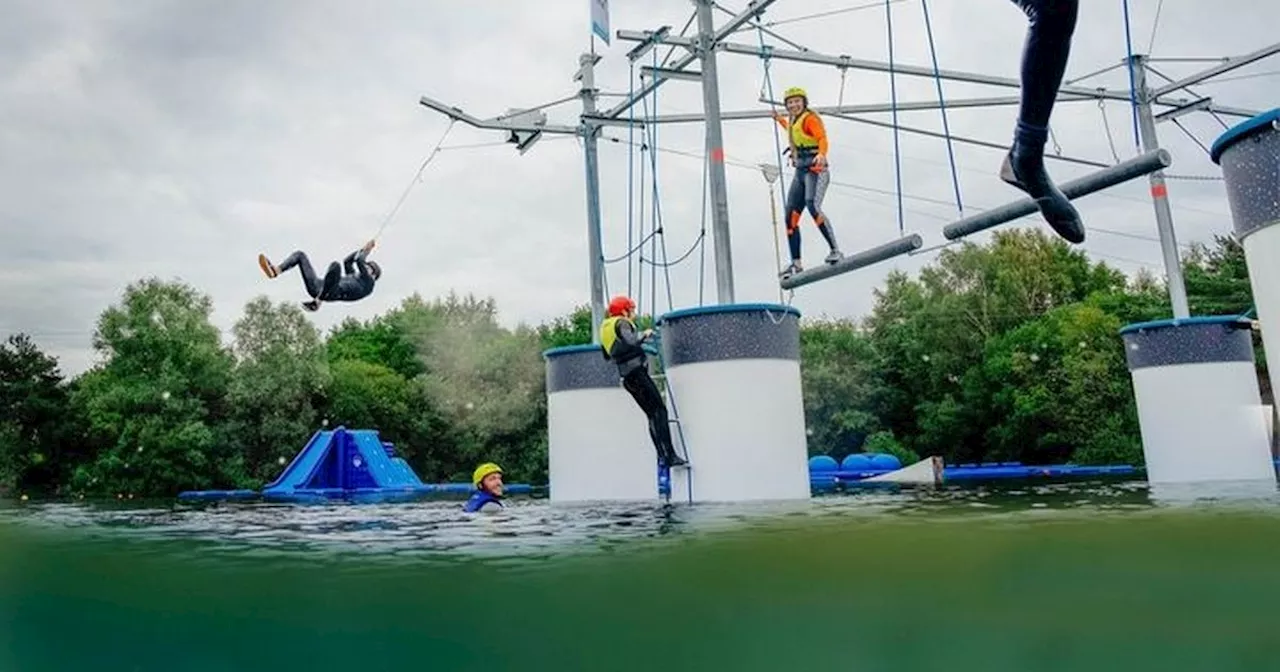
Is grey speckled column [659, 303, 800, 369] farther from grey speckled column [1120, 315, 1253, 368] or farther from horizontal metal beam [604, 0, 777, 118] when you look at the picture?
grey speckled column [1120, 315, 1253, 368]

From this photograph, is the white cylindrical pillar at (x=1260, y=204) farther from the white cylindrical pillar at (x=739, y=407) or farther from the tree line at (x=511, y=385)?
the tree line at (x=511, y=385)

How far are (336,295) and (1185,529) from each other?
10739 mm

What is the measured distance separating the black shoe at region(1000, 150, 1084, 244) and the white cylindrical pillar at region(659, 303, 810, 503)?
4333 millimetres

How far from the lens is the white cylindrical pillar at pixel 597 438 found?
13523mm

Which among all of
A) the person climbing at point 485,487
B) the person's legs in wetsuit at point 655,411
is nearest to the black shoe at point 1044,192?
the person's legs in wetsuit at point 655,411

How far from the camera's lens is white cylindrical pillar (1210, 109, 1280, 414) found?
6805 mm

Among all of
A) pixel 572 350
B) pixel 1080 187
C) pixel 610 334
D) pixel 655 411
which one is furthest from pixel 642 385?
pixel 1080 187

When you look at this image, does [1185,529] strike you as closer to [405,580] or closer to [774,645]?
[774,645]

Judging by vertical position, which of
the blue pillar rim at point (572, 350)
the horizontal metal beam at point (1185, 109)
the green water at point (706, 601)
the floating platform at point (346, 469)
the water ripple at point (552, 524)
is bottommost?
the green water at point (706, 601)

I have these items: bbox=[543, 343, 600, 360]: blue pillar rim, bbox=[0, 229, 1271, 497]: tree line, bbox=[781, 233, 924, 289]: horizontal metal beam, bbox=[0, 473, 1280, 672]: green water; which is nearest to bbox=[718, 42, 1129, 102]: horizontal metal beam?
bbox=[781, 233, 924, 289]: horizontal metal beam

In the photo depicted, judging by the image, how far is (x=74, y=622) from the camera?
6160 millimetres

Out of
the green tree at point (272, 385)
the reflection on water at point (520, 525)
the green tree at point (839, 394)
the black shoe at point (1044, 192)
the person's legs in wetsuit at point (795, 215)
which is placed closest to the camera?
the black shoe at point (1044, 192)

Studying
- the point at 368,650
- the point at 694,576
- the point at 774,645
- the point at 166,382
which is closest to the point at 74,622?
the point at 368,650

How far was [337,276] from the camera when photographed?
1292cm
